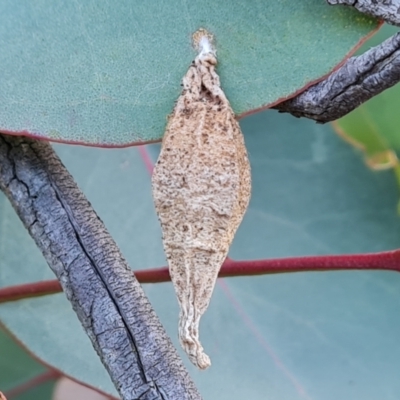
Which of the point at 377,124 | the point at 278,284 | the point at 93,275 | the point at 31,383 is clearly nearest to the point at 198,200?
the point at 93,275

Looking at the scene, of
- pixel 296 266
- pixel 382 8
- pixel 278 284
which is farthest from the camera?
pixel 278 284

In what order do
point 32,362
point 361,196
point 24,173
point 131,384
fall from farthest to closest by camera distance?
point 32,362 → point 361,196 → point 24,173 → point 131,384

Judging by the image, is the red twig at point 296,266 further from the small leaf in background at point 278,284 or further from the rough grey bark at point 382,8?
the rough grey bark at point 382,8

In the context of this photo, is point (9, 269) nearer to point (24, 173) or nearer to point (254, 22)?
point (24, 173)

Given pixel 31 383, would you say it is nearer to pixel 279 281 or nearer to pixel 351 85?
pixel 279 281

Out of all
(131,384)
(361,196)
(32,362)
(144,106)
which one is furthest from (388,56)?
(32,362)

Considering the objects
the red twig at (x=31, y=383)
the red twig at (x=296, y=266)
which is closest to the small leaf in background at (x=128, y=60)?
the red twig at (x=296, y=266)

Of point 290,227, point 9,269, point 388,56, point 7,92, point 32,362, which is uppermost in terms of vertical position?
point 388,56
